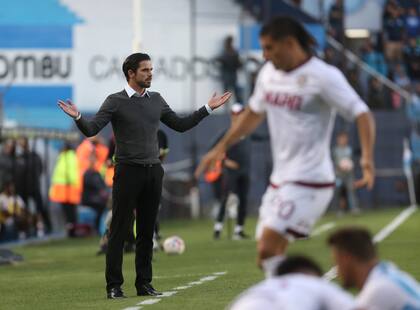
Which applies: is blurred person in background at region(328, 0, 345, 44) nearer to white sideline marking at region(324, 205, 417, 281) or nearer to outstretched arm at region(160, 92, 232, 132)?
white sideline marking at region(324, 205, 417, 281)

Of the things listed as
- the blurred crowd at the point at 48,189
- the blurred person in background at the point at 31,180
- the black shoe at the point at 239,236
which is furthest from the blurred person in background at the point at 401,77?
the black shoe at the point at 239,236

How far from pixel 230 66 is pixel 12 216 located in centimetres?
1265

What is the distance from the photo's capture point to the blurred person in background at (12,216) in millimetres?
28594

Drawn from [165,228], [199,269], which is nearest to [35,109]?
[165,228]

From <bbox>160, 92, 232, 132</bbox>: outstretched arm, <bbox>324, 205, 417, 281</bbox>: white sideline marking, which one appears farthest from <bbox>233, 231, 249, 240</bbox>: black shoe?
<bbox>160, 92, 232, 132</bbox>: outstretched arm

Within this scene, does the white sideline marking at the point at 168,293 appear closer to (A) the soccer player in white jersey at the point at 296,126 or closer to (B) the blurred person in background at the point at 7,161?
(A) the soccer player in white jersey at the point at 296,126

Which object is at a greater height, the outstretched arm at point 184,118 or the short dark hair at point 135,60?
the short dark hair at point 135,60

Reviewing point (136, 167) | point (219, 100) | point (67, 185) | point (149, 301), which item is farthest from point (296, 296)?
point (67, 185)

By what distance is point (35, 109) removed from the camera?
1569 inches

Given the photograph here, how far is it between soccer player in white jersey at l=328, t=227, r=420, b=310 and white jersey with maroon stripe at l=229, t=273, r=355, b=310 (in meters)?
0.25

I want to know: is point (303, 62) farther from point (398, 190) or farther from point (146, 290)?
point (398, 190)

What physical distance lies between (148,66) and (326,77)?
15.1ft

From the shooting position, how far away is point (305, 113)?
10578mm

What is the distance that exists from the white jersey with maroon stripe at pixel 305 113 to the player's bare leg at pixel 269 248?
15.2 inches
